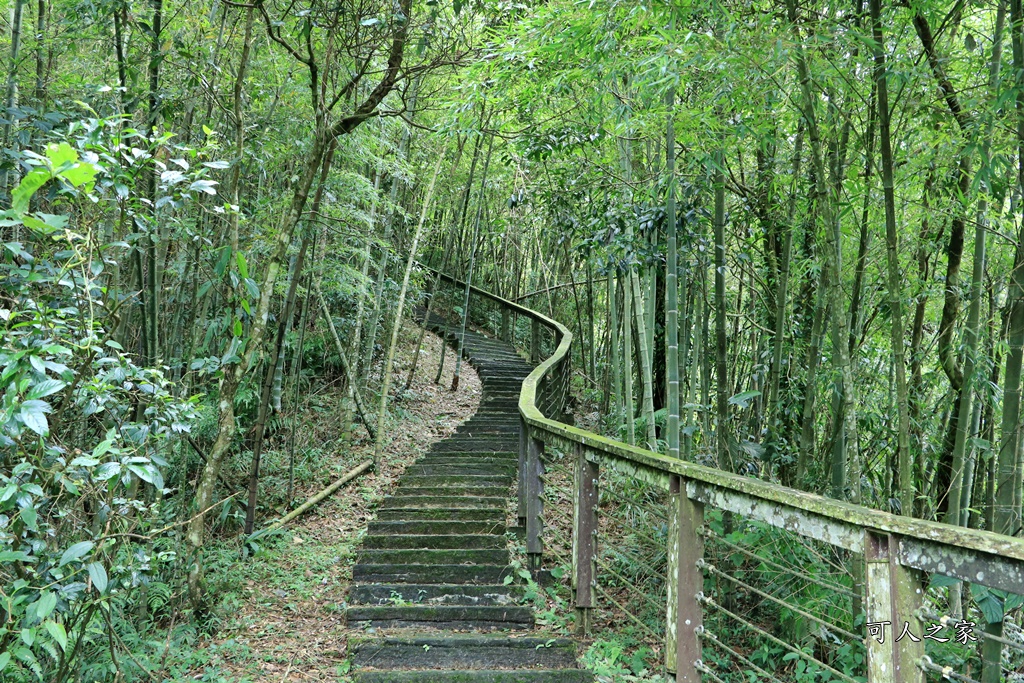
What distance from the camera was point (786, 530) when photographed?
2564mm

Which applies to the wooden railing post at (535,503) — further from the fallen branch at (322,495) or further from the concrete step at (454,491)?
the fallen branch at (322,495)

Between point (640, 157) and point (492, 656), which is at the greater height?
point (640, 157)

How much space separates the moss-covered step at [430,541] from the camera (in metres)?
5.20

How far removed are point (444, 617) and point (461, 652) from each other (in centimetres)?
54

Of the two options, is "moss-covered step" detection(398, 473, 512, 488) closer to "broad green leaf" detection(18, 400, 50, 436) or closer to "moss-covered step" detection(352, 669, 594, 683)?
"moss-covered step" detection(352, 669, 594, 683)

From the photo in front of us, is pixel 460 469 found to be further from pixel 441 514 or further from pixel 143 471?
pixel 143 471

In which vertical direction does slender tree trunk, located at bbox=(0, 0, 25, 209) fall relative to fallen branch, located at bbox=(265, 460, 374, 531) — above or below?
above

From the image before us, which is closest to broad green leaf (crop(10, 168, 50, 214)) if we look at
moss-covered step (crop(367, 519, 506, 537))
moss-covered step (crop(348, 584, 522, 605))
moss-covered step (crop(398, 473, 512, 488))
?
moss-covered step (crop(348, 584, 522, 605))

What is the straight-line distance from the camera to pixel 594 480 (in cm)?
338

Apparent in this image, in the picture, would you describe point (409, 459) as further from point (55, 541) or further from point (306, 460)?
point (55, 541)

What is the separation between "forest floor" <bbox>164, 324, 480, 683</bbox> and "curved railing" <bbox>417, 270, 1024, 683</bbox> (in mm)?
1330

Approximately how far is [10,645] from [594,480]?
92.9 inches

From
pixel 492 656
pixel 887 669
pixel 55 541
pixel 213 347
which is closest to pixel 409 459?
pixel 213 347

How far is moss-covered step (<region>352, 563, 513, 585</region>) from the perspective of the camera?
15.3 feet
